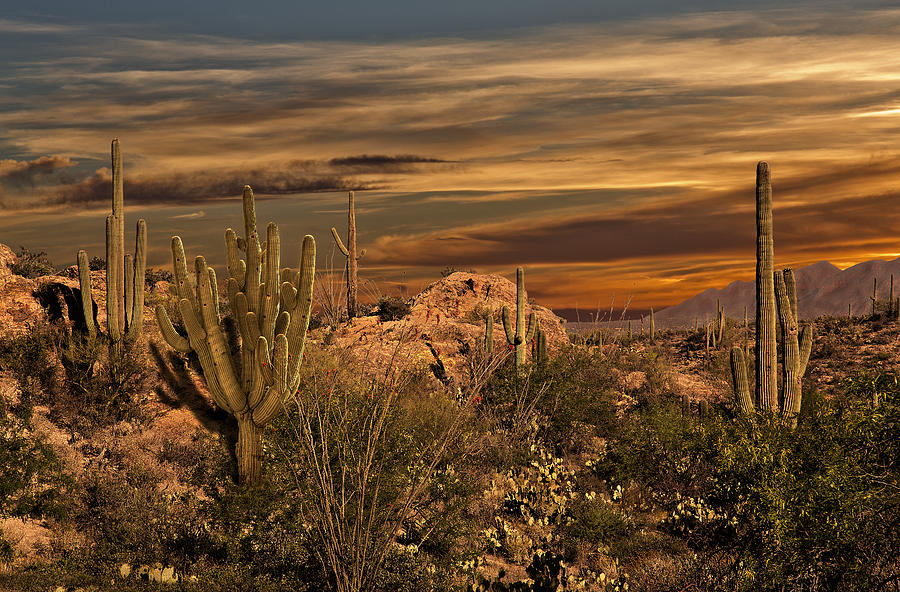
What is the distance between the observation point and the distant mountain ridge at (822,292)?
139 metres

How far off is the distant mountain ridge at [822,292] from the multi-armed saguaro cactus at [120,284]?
12036 centimetres

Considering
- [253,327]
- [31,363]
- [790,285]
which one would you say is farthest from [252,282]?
[790,285]

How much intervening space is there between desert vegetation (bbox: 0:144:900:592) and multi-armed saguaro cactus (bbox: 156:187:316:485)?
46 mm

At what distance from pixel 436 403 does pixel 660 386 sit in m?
13.4

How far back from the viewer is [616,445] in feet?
53.4

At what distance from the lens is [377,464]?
499 inches

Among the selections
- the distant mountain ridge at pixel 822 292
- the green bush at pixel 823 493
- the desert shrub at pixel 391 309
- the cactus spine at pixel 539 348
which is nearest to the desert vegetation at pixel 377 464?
the green bush at pixel 823 493

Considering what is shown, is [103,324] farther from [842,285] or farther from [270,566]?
[842,285]

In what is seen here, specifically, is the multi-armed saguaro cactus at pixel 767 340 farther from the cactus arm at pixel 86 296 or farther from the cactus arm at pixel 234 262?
the cactus arm at pixel 86 296

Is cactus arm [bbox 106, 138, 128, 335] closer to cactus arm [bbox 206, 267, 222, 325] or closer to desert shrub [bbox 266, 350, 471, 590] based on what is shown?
cactus arm [bbox 206, 267, 222, 325]

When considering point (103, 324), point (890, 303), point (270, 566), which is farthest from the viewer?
point (890, 303)

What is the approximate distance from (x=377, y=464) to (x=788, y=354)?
8.84 m

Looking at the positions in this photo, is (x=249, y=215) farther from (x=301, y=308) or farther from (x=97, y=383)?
(x=97, y=383)

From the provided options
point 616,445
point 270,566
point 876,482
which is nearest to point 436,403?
point 616,445
